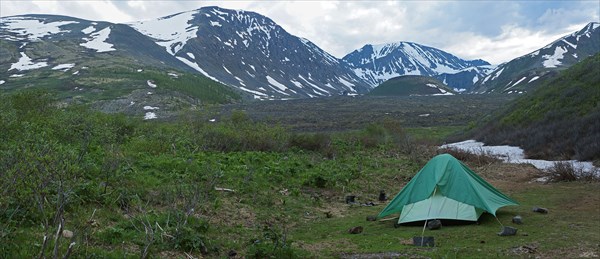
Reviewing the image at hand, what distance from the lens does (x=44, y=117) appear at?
19047 mm

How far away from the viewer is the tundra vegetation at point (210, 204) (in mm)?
7340

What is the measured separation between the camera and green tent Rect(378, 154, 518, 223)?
10.7 meters

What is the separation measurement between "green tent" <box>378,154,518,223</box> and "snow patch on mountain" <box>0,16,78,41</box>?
482ft

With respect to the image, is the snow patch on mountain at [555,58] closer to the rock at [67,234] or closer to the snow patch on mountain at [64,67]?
the snow patch on mountain at [64,67]

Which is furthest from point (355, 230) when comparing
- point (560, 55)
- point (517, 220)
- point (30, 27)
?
point (30, 27)

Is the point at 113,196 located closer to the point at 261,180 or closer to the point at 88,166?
the point at 88,166

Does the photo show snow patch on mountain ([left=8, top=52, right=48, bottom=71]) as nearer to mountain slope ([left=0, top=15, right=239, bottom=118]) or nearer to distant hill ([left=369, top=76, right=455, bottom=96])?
mountain slope ([left=0, top=15, right=239, bottom=118])

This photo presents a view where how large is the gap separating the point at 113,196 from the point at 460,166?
767 centimetres

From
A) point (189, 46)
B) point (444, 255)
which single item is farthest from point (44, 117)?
point (189, 46)

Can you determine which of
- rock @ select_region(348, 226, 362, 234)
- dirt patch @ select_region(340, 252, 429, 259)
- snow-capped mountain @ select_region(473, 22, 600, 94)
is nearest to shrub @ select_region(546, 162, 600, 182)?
rock @ select_region(348, 226, 362, 234)

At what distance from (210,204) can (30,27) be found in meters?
189

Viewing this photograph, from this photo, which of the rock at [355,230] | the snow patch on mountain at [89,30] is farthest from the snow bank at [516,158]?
the snow patch on mountain at [89,30]

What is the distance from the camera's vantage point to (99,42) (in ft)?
474

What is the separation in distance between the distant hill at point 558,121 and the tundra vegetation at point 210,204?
3.38 m
